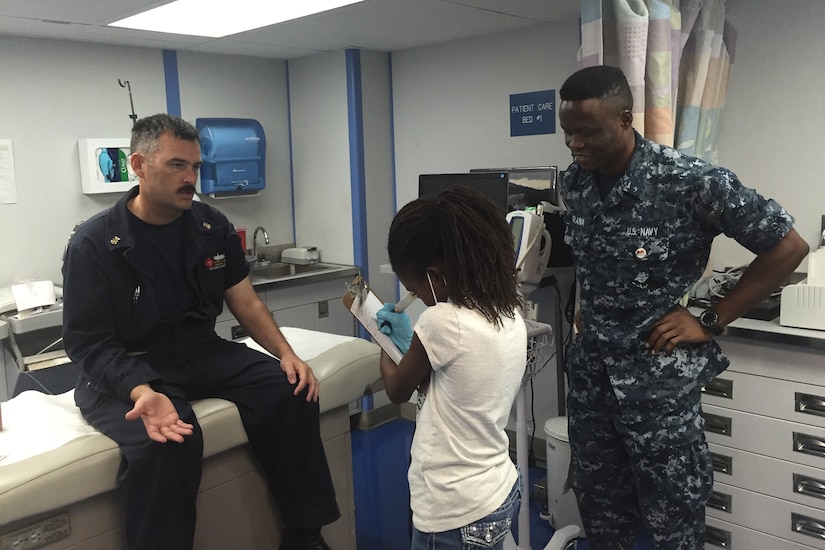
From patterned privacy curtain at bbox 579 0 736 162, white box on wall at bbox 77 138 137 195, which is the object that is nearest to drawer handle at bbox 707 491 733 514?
patterned privacy curtain at bbox 579 0 736 162

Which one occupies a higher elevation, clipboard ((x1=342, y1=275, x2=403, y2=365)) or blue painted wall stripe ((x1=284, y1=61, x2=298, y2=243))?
blue painted wall stripe ((x1=284, y1=61, x2=298, y2=243))

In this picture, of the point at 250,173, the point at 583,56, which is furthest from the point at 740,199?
the point at 250,173

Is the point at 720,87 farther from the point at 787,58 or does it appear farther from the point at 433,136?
the point at 433,136

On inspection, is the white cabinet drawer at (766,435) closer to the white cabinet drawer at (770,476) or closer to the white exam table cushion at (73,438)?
the white cabinet drawer at (770,476)

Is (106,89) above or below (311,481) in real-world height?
above

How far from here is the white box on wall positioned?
3250 mm

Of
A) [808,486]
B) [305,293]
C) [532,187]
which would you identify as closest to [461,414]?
[808,486]

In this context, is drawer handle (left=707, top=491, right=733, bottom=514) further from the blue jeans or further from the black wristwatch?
the blue jeans

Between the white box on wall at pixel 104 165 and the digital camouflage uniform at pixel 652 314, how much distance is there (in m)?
2.37

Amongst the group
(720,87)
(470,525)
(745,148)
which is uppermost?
(720,87)

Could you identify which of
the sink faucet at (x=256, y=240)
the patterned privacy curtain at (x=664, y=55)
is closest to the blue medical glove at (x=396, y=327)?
the patterned privacy curtain at (x=664, y=55)

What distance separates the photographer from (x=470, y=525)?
4.38 feet

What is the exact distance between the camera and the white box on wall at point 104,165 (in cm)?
325

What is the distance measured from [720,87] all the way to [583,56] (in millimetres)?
755
